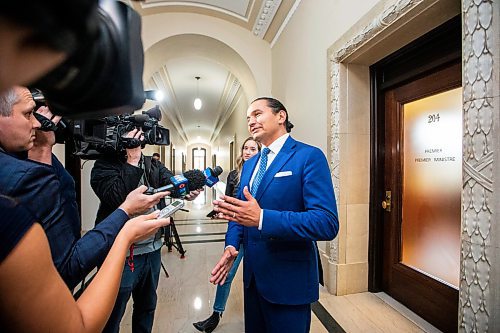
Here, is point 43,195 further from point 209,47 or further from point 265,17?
point 209,47

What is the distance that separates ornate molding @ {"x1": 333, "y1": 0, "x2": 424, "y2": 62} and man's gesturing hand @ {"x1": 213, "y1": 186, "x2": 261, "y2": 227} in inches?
65.3

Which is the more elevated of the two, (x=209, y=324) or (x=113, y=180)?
(x=113, y=180)

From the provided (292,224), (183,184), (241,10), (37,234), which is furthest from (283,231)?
(241,10)

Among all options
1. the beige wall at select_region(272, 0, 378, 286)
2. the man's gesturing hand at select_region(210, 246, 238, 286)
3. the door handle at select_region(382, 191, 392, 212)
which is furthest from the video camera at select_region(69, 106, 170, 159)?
the door handle at select_region(382, 191, 392, 212)

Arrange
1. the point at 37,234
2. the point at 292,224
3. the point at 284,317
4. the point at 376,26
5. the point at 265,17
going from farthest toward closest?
the point at 265,17 → the point at 376,26 → the point at 284,317 → the point at 292,224 → the point at 37,234

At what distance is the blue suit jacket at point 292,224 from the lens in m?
1.07

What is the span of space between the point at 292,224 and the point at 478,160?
988mm

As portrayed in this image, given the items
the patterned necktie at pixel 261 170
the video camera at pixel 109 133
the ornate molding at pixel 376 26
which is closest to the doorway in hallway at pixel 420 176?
the ornate molding at pixel 376 26

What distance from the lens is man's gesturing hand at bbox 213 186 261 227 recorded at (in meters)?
1.08

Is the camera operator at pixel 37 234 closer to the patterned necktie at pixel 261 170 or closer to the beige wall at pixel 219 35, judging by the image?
the patterned necktie at pixel 261 170

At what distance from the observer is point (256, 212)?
1.08 metres

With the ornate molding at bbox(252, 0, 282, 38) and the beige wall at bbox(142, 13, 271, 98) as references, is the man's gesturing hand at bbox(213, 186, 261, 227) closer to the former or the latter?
the ornate molding at bbox(252, 0, 282, 38)

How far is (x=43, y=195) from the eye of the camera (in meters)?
0.73

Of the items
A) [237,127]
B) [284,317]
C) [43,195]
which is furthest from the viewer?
[237,127]
